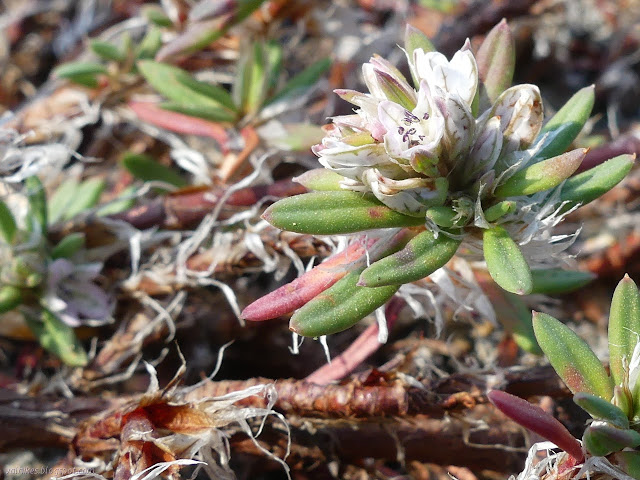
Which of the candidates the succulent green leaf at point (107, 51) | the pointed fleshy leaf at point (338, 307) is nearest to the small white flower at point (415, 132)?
the pointed fleshy leaf at point (338, 307)

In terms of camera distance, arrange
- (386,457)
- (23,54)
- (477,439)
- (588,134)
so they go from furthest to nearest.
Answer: (23,54) → (588,134) → (386,457) → (477,439)

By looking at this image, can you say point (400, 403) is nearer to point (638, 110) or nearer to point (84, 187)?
point (84, 187)

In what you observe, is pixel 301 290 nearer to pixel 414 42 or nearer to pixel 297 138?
pixel 414 42

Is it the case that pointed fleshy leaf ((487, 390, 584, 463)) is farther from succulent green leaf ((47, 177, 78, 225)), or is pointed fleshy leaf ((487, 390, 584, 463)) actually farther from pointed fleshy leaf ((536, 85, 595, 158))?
succulent green leaf ((47, 177, 78, 225))

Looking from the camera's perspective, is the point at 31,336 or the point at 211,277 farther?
the point at 31,336

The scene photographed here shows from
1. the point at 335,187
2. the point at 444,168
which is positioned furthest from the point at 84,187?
the point at 444,168

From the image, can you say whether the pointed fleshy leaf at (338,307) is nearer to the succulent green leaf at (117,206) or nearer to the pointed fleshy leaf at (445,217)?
the pointed fleshy leaf at (445,217)

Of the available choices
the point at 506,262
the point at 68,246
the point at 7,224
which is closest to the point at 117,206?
the point at 68,246
